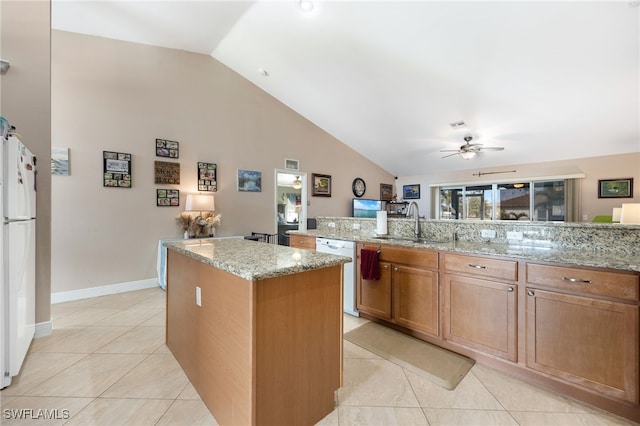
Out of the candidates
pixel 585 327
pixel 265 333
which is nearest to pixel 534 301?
pixel 585 327

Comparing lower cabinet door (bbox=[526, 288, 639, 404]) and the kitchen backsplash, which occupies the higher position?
the kitchen backsplash

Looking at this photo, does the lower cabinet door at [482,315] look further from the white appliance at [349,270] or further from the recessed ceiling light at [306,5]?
the recessed ceiling light at [306,5]

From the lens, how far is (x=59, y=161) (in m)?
3.44

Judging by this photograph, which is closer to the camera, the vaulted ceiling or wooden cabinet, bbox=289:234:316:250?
the vaulted ceiling

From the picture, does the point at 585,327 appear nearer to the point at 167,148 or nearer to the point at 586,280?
the point at 586,280

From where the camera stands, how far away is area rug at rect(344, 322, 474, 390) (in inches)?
76.6

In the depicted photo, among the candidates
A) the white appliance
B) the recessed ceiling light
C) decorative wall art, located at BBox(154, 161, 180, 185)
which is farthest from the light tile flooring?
the recessed ceiling light

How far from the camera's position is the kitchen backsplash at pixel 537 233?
6.24ft

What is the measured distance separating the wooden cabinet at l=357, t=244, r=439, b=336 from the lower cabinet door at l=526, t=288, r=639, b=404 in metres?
0.67

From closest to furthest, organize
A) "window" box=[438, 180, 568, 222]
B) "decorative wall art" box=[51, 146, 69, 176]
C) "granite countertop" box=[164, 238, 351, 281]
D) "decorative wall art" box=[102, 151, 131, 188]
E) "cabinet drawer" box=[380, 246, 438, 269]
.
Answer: "granite countertop" box=[164, 238, 351, 281] < "cabinet drawer" box=[380, 246, 438, 269] < "decorative wall art" box=[51, 146, 69, 176] < "decorative wall art" box=[102, 151, 131, 188] < "window" box=[438, 180, 568, 222]

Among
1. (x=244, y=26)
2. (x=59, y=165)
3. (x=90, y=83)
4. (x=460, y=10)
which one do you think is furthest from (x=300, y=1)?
(x=59, y=165)

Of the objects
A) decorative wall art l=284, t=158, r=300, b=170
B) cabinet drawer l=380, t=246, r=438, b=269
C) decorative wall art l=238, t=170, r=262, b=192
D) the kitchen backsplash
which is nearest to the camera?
the kitchen backsplash

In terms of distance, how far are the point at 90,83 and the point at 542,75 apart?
596 cm

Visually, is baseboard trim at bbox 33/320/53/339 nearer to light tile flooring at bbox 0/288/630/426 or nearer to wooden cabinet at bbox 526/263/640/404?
light tile flooring at bbox 0/288/630/426
